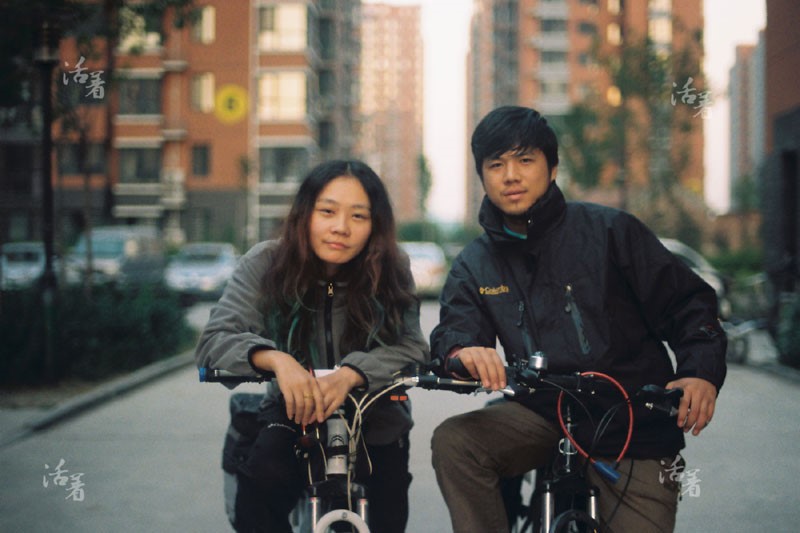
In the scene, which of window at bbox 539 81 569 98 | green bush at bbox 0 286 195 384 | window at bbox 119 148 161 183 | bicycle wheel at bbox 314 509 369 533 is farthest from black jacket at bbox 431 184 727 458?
window at bbox 539 81 569 98

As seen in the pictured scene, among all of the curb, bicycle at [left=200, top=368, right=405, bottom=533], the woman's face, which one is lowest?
the curb

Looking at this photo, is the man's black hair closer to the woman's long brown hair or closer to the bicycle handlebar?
the woman's long brown hair

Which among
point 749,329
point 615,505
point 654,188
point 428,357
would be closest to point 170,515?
point 428,357

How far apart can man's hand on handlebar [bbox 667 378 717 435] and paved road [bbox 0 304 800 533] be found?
98.6 inches

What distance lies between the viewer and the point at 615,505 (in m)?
2.64

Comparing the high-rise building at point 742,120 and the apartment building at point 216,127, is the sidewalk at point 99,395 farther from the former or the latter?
the high-rise building at point 742,120

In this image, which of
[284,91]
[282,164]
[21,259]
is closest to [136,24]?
[21,259]

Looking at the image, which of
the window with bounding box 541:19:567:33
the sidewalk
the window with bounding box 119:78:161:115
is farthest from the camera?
the window with bounding box 541:19:567:33

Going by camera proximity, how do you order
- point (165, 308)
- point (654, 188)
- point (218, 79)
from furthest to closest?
point (218, 79)
point (654, 188)
point (165, 308)

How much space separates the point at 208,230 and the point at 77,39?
3666 cm

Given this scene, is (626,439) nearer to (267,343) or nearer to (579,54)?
(267,343)

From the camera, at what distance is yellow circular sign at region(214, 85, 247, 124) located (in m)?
46.7

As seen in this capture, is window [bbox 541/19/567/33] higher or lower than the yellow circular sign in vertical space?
higher

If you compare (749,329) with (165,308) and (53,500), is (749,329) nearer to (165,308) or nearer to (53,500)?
(165,308)
